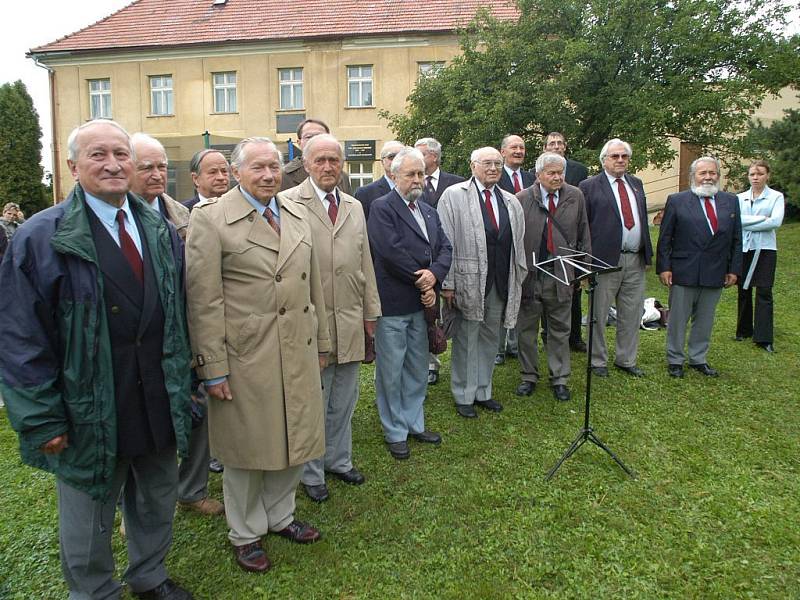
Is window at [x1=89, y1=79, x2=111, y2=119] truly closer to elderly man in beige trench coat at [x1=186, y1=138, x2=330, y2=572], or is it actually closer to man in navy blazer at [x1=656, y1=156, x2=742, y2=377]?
man in navy blazer at [x1=656, y1=156, x2=742, y2=377]

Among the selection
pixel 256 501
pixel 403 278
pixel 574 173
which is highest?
pixel 574 173

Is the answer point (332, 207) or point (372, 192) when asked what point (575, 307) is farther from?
point (332, 207)

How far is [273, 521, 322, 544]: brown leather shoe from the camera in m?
3.27

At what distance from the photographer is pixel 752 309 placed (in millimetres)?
7516

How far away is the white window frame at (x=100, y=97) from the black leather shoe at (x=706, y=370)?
26.3 m

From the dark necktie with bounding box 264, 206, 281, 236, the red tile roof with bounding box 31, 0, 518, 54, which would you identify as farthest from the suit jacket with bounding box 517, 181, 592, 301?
the red tile roof with bounding box 31, 0, 518, 54

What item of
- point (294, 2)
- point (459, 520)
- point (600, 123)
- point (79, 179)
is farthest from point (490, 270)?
point (294, 2)

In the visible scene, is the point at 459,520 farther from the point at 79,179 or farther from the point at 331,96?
the point at 331,96

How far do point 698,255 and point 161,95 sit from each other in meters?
24.8

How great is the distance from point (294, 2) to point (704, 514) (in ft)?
87.2

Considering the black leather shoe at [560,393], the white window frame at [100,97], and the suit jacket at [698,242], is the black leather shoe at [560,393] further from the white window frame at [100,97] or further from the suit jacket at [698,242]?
the white window frame at [100,97]

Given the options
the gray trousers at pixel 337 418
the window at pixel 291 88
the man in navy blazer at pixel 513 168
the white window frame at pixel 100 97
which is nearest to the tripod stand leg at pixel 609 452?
the gray trousers at pixel 337 418

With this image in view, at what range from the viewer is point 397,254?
163 inches

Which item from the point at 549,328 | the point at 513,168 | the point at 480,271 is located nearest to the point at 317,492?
the point at 480,271
